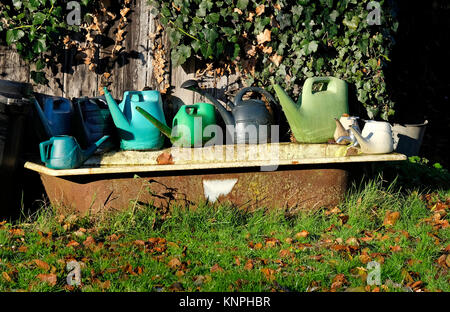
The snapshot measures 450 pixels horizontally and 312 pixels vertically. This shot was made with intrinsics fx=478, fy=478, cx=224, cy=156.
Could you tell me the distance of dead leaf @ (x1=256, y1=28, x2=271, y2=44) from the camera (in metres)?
3.77

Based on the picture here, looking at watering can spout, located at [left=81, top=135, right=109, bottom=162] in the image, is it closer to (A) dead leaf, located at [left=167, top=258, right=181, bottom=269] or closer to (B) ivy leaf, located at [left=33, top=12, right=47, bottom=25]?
(A) dead leaf, located at [left=167, top=258, right=181, bottom=269]

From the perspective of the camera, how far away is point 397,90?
5.04 meters

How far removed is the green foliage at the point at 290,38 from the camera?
3.71 meters

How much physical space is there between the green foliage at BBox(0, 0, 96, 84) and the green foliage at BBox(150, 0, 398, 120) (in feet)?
2.41

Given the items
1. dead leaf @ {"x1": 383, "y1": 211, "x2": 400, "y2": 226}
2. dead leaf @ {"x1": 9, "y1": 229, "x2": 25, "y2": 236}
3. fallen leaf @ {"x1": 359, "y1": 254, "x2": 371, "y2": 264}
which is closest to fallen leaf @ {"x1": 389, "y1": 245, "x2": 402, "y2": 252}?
fallen leaf @ {"x1": 359, "y1": 254, "x2": 371, "y2": 264}

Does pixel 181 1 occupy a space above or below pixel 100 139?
above

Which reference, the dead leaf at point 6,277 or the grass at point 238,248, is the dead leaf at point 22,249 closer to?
the grass at point 238,248

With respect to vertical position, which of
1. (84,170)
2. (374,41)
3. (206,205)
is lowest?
(206,205)

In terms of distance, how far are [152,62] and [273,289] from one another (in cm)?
231

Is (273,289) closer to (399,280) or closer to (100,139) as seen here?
(399,280)

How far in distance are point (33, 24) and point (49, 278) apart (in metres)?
2.23

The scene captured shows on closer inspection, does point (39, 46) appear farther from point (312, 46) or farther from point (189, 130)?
point (312, 46)

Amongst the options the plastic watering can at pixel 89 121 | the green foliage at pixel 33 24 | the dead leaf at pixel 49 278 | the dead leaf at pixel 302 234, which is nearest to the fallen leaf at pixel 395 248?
the dead leaf at pixel 302 234
